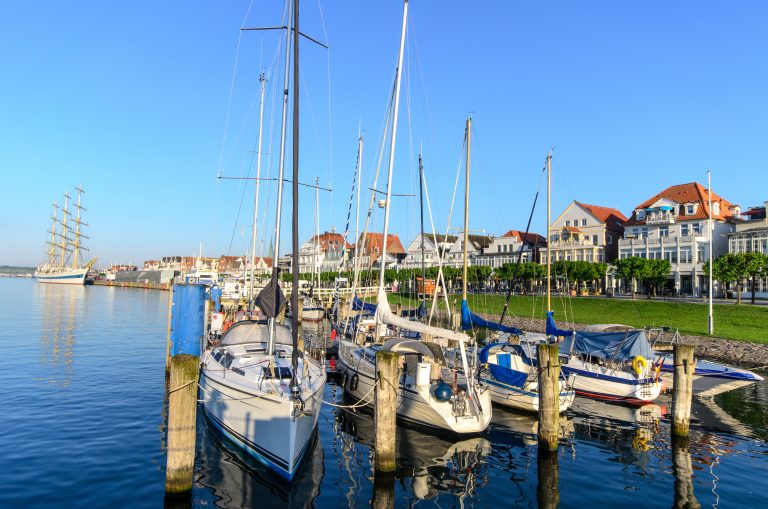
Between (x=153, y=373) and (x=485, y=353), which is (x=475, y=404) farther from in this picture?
(x=153, y=373)

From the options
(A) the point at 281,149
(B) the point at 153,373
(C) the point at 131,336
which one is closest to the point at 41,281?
(C) the point at 131,336

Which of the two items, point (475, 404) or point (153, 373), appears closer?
point (475, 404)

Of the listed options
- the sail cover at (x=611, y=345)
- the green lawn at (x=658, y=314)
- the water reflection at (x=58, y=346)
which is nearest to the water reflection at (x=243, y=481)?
the water reflection at (x=58, y=346)

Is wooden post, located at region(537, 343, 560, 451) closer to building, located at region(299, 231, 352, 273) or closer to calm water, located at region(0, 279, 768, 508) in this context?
calm water, located at region(0, 279, 768, 508)

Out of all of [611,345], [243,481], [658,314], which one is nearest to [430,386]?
[243,481]

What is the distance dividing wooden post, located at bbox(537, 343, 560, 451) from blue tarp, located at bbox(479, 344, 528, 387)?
6178mm

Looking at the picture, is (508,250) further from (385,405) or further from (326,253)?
(385,405)

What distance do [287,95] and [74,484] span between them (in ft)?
45.3

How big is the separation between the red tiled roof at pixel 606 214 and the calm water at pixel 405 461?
67.0 metres

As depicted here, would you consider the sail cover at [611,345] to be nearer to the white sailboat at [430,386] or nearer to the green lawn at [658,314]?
the white sailboat at [430,386]

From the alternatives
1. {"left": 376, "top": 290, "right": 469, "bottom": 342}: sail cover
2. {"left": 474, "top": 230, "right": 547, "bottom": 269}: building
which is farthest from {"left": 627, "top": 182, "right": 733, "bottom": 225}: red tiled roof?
{"left": 376, "top": 290, "right": 469, "bottom": 342}: sail cover

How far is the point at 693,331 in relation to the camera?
42.9m

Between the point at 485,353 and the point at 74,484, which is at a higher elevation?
the point at 485,353

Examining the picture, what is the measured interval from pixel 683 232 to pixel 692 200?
17.3 feet
